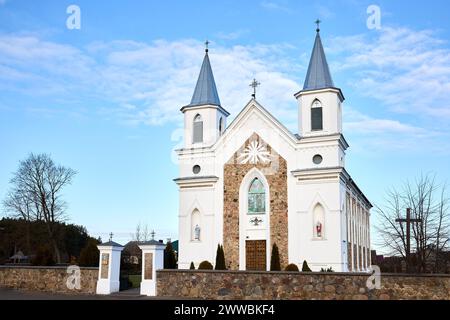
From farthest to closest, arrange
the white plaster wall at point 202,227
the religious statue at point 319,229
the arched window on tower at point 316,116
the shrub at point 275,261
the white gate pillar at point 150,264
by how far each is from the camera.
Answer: the white plaster wall at point 202,227 → the arched window on tower at point 316,116 → the religious statue at point 319,229 → the shrub at point 275,261 → the white gate pillar at point 150,264

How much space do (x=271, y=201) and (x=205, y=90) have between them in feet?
28.3

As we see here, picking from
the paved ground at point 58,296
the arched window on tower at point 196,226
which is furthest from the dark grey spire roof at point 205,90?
Answer: the paved ground at point 58,296

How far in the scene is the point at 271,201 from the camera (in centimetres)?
2795

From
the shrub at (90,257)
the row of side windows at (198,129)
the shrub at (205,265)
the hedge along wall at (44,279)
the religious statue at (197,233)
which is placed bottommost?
the hedge along wall at (44,279)

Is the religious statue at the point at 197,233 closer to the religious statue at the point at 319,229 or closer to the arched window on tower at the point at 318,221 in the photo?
the arched window on tower at the point at 318,221

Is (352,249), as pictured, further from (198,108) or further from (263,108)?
(198,108)

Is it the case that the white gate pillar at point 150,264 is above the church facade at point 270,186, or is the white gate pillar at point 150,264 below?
below

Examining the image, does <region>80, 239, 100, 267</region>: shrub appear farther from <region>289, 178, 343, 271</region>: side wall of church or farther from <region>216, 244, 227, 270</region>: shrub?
<region>289, 178, 343, 271</region>: side wall of church

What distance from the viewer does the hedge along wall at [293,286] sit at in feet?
56.1

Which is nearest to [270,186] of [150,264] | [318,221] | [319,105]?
[318,221]

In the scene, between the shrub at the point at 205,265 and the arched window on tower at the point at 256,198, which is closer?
the shrub at the point at 205,265

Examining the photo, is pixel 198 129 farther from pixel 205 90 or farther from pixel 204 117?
pixel 205 90

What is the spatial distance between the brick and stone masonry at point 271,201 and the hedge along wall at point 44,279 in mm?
8612

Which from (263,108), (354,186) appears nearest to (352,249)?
(354,186)
